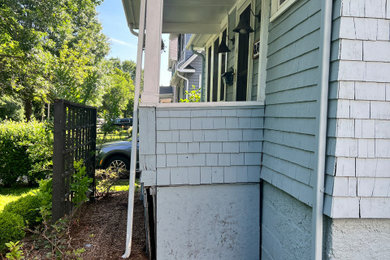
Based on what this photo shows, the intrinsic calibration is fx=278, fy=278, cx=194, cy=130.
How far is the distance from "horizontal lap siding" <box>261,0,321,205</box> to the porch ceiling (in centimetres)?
202

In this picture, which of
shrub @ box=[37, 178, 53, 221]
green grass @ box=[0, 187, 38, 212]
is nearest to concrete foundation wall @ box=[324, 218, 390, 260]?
shrub @ box=[37, 178, 53, 221]

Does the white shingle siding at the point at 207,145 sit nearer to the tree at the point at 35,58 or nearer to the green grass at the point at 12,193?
the green grass at the point at 12,193

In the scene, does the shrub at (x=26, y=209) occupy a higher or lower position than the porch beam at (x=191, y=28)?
lower

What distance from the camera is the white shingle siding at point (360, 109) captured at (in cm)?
190

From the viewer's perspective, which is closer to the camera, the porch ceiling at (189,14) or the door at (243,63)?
the door at (243,63)

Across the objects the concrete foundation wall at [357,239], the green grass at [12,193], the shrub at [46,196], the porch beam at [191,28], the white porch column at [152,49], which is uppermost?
the porch beam at [191,28]

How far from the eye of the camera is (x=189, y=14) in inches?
201

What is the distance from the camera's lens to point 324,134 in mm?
1977

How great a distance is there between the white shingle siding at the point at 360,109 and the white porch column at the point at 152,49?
5.53ft

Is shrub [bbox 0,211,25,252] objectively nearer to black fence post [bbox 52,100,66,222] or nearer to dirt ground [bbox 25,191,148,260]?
dirt ground [bbox 25,191,148,260]

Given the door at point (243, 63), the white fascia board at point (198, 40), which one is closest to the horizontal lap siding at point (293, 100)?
the door at point (243, 63)

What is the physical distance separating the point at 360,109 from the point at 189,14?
12.9 feet

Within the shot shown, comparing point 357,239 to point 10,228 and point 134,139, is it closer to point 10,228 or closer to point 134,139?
point 134,139

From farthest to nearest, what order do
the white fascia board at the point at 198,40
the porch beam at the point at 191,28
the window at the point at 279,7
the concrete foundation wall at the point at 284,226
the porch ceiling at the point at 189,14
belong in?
the white fascia board at the point at 198,40
the porch beam at the point at 191,28
the porch ceiling at the point at 189,14
the window at the point at 279,7
the concrete foundation wall at the point at 284,226
